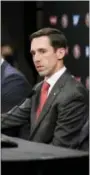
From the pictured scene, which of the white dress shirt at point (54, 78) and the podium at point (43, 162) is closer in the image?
the podium at point (43, 162)

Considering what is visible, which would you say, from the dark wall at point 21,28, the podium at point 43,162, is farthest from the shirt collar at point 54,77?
the dark wall at point 21,28

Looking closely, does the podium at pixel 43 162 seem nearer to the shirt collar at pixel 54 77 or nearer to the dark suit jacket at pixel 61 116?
the dark suit jacket at pixel 61 116

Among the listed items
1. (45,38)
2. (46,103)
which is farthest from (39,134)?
(45,38)

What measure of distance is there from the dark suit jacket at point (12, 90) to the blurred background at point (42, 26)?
6.49 ft

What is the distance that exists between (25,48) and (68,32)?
0.76 m

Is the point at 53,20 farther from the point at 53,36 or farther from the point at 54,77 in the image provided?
the point at 54,77

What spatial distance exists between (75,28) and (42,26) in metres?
0.61

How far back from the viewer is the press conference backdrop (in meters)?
4.94

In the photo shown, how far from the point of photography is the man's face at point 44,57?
8.30ft

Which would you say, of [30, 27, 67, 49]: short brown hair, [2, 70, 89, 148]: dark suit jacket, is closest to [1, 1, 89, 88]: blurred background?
[30, 27, 67, 49]: short brown hair

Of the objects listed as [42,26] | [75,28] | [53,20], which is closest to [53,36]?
[75,28]

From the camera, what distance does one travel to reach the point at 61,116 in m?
2.32

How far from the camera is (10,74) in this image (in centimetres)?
277

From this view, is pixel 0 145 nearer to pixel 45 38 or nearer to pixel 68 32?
pixel 45 38
